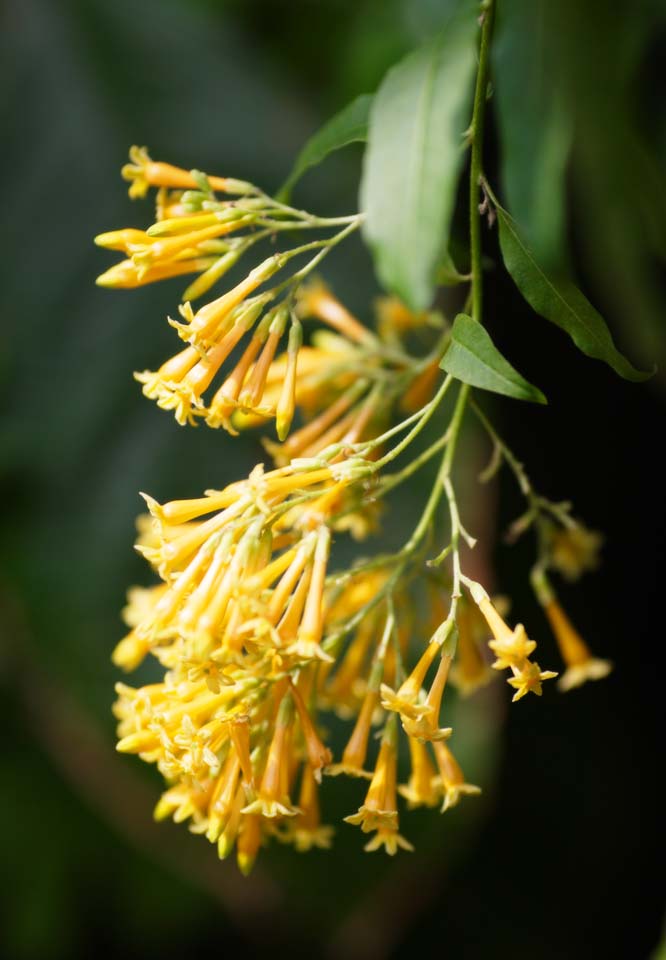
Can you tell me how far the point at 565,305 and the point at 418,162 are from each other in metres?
0.33

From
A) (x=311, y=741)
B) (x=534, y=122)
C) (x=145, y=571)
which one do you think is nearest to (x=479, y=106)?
(x=534, y=122)

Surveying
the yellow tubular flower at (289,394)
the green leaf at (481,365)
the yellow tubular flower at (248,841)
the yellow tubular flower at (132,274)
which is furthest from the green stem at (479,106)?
the yellow tubular flower at (248,841)

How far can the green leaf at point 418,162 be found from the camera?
3.26 feet

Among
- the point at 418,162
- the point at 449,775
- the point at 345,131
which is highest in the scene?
the point at 345,131

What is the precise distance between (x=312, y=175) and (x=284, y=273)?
388 millimetres

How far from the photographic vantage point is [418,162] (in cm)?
104

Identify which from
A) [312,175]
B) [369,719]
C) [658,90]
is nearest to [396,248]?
[369,719]

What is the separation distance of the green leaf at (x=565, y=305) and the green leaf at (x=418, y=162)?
9.6 inches

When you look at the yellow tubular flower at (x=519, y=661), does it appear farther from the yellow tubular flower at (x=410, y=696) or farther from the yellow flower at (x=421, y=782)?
the yellow flower at (x=421, y=782)

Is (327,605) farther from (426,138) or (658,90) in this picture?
(658,90)

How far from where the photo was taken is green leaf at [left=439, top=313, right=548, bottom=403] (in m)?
1.16

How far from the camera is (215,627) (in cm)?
128

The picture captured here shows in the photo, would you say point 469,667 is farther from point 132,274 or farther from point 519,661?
point 132,274

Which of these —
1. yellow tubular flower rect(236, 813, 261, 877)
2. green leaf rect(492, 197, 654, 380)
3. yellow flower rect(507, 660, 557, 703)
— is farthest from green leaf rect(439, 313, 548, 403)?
yellow tubular flower rect(236, 813, 261, 877)
